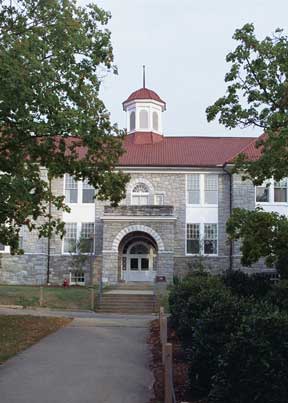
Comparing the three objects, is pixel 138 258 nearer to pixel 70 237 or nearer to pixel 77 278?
pixel 77 278

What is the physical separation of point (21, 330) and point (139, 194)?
22642mm

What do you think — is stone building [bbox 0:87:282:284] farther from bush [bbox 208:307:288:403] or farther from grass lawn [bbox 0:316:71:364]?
bush [bbox 208:307:288:403]

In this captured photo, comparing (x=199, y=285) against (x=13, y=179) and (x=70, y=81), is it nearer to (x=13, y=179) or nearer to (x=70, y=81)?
(x=13, y=179)

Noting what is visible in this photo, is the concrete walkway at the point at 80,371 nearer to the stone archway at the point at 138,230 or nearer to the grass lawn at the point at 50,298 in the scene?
the grass lawn at the point at 50,298

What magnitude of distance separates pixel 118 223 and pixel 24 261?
6.74 metres

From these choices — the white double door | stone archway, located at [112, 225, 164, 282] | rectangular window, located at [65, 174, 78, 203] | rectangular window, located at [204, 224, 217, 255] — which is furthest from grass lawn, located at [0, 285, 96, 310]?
rectangular window, located at [204, 224, 217, 255]

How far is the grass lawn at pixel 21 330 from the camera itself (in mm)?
13986

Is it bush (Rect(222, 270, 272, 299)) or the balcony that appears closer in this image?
bush (Rect(222, 270, 272, 299))

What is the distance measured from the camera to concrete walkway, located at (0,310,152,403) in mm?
9117

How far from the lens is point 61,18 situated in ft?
52.5

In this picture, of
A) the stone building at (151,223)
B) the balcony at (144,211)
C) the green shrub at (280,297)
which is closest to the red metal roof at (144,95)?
the stone building at (151,223)

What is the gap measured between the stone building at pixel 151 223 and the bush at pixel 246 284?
17.8m

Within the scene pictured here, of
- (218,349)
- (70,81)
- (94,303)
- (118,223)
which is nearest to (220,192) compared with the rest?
(118,223)

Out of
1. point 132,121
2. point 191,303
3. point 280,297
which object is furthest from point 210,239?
point 191,303
